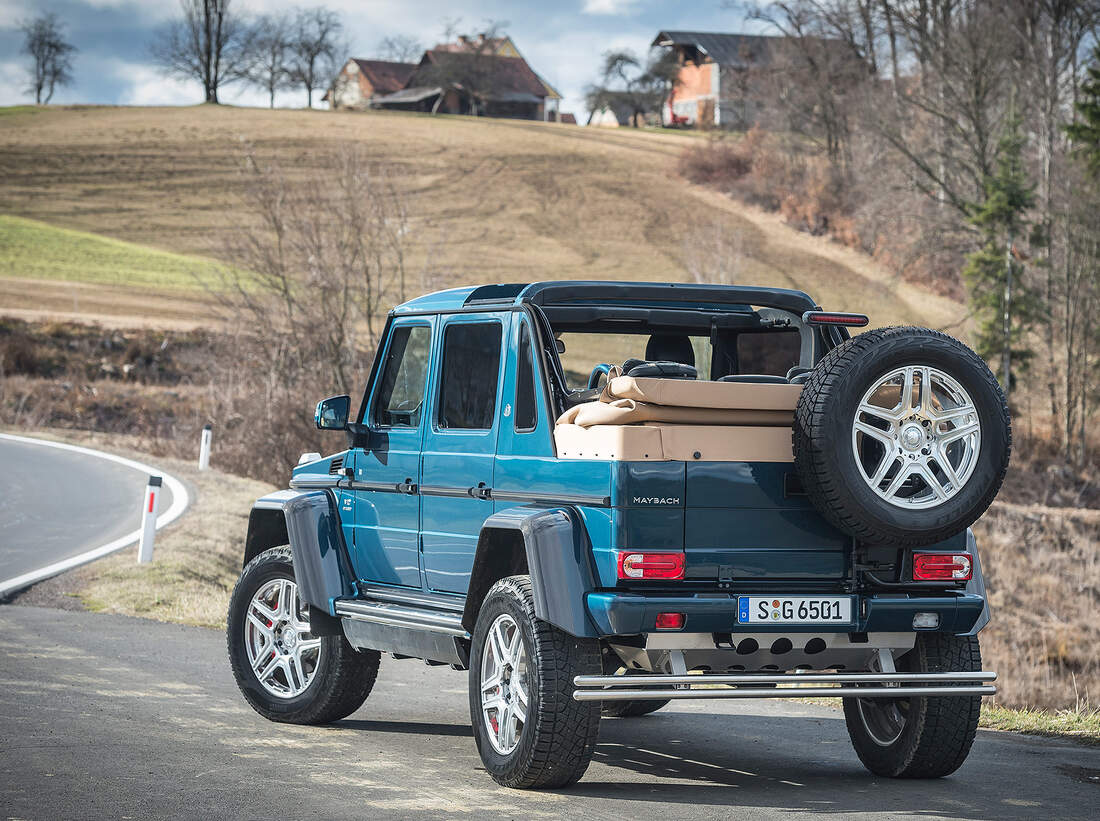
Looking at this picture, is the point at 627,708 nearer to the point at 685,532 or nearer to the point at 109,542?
the point at 685,532

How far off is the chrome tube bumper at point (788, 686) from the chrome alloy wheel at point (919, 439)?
82cm

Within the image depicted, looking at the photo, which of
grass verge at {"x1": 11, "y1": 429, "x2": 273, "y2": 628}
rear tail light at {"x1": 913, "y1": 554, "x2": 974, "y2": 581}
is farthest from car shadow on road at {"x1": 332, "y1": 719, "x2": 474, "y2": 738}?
grass verge at {"x1": 11, "y1": 429, "x2": 273, "y2": 628}

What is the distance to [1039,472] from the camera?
36.9 meters

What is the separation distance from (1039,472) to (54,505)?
83.0 ft

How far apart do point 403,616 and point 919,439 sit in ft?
9.07

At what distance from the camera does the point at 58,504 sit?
19984 millimetres

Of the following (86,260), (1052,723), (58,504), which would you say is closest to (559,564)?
(1052,723)

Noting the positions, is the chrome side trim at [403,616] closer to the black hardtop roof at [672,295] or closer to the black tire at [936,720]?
the black hardtop roof at [672,295]

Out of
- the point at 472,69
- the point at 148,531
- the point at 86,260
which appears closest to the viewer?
the point at 148,531

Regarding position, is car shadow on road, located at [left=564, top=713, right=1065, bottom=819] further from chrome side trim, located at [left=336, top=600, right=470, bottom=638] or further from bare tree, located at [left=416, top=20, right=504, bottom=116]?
bare tree, located at [left=416, top=20, right=504, bottom=116]

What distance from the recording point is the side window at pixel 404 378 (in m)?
7.95

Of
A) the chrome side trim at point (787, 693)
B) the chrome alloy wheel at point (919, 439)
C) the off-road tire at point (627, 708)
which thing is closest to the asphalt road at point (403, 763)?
the off-road tire at point (627, 708)

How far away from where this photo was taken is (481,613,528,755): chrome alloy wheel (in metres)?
6.56

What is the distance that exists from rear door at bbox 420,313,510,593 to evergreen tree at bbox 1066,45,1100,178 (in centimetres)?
3296
